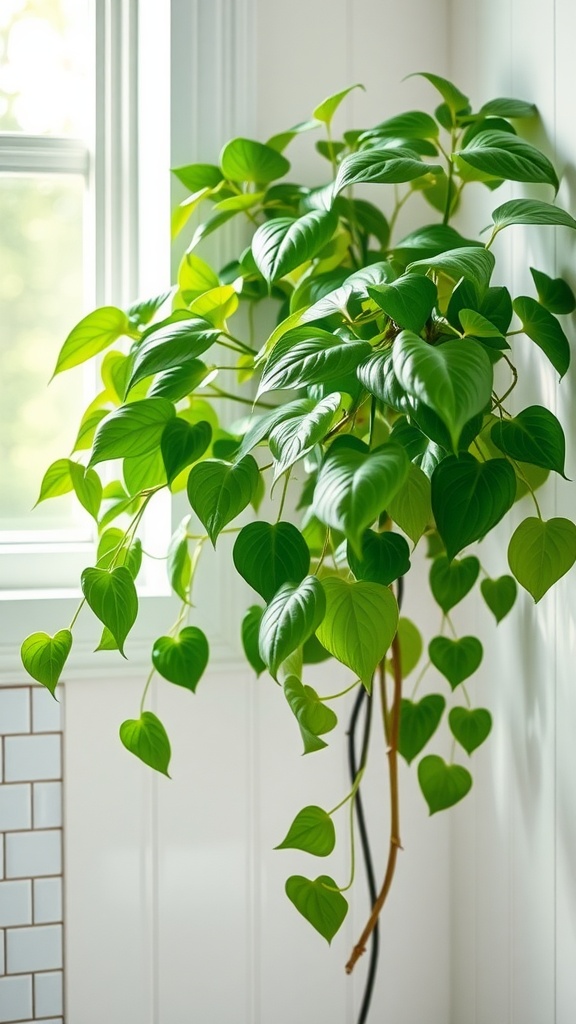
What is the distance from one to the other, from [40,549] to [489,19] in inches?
38.0

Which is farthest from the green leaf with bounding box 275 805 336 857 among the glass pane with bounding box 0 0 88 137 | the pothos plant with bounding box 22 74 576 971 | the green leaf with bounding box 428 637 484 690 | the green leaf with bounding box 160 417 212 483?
the glass pane with bounding box 0 0 88 137

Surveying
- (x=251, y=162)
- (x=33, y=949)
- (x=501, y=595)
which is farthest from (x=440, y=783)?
(x=251, y=162)

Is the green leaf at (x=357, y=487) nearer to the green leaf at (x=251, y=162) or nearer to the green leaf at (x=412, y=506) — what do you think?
the green leaf at (x=412, y=506)

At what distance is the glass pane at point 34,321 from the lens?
143cm

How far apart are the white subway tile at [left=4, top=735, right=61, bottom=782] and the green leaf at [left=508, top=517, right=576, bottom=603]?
71 cm

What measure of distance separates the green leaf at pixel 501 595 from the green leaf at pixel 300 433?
1.47 ft

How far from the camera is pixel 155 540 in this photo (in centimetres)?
136

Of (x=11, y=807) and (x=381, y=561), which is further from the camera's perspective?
(x=11, y=807)

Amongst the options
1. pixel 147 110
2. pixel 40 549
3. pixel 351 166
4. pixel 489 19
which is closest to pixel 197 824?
pixel 40 549

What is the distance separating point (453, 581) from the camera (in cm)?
109

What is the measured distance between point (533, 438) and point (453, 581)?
0.28 metres

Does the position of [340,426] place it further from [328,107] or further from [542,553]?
[328,107]

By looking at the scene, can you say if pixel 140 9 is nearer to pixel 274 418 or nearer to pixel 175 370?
pixel 175 370

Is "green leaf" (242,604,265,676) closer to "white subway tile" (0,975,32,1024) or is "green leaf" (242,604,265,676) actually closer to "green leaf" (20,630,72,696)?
"green leaf" (20,630,72,696)
